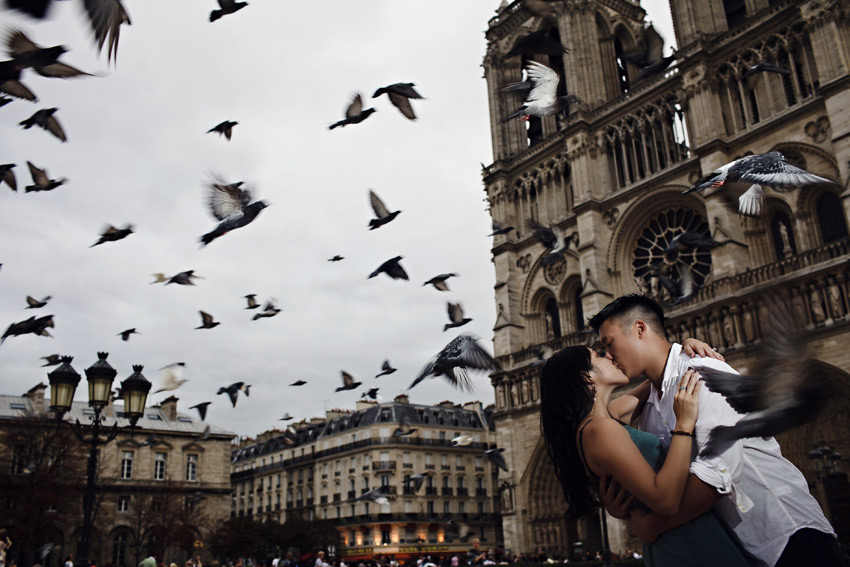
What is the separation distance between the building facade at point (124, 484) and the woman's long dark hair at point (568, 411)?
28.6 m

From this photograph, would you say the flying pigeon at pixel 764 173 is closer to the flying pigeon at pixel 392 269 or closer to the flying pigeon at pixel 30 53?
the flying pigeon at pixel 392 269

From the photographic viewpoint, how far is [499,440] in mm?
30422

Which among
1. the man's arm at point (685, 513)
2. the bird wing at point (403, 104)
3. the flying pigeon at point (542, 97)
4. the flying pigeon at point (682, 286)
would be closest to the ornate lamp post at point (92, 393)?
the bird wing at point (403, 104)

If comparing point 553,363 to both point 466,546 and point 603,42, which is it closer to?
point 603,42

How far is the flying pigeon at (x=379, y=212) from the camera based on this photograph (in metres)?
10.4

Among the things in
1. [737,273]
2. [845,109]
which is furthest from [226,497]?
[845,109]

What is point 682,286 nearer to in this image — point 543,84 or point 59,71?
point 543,84

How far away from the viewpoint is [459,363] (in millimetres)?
7613

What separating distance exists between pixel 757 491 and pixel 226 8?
7.35 m

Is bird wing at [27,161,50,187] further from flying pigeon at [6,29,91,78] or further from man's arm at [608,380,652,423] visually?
man's arm at [608,380,652,423]

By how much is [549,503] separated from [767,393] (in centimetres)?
2728

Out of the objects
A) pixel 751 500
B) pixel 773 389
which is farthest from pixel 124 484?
pixel 773 389

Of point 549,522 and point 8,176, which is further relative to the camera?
point 549,522

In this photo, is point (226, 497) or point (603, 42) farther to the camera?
point (226, 497)
